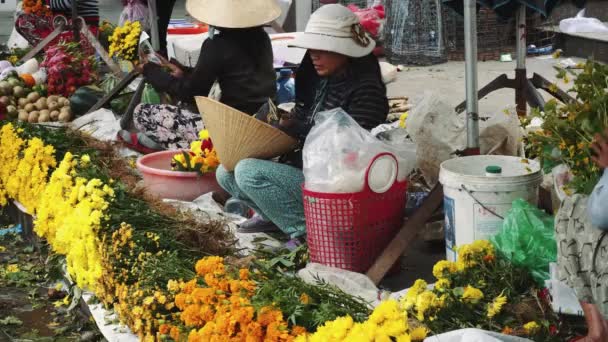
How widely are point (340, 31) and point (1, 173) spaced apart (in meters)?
2.76

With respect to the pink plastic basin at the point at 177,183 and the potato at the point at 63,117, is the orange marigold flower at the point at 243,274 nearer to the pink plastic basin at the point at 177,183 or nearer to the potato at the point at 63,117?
the pink plastic basin at the point at 177,183

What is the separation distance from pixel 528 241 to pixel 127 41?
13.0ft

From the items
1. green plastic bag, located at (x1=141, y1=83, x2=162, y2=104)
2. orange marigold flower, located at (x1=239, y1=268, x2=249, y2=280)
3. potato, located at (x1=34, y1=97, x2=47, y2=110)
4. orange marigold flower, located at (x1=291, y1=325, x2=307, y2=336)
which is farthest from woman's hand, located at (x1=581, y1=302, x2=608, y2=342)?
potato, located at (x1=34, y1=97, x2=47, y2=110)

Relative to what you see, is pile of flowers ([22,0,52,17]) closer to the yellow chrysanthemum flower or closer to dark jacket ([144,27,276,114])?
dark jacket ([144,27,276,114])

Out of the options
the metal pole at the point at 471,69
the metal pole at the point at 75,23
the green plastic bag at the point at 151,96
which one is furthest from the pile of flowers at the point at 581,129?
the metal pole at the point at 75,23

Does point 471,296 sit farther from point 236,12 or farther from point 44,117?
point 44,117

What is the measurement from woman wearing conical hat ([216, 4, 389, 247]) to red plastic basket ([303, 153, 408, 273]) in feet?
1.34

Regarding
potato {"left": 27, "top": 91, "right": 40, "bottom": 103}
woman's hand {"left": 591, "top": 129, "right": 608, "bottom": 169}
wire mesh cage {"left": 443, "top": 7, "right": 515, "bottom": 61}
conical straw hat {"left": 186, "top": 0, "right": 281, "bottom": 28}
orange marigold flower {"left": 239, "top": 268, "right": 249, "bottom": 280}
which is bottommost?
wire mesh cage {"left": 443, "top": 7, "right": 515, "bottom": 61}

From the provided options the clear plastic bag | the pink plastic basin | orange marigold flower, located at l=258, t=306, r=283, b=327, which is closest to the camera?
orange marigold flower, located at l=258, t=306, r=283, b=327

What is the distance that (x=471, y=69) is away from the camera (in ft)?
11.8

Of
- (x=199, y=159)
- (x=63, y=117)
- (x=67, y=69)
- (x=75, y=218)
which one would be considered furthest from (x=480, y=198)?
(x=67, y=69)

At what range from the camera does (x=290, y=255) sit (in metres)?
3.96

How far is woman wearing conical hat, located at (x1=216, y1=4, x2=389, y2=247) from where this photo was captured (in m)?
3.95

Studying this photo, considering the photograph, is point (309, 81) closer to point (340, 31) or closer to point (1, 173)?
point (340, 31)
